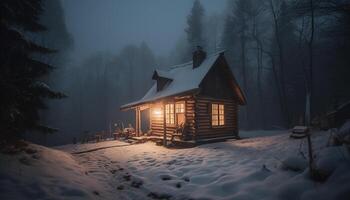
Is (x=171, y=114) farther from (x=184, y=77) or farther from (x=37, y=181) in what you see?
(x=37, y=181)

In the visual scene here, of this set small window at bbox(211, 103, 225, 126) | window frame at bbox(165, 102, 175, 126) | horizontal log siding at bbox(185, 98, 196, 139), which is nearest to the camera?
horizontal log siding at bbox(185, 98, 196, 139)

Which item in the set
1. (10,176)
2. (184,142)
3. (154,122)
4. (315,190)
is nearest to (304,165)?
(315,190)

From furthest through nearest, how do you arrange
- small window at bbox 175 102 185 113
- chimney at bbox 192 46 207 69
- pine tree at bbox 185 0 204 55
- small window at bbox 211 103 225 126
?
pine tree at bbox 185 0 204 55 → chimney at bbox 192 46 207 69 → small window at bbox 211 103 225 126 → small window at bbox 175 102 185 113

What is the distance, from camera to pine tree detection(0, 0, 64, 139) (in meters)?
6.76

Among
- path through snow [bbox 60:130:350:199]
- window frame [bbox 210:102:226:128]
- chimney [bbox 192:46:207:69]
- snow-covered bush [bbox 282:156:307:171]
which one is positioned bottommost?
path through snow [bbox 60:130:350:199]

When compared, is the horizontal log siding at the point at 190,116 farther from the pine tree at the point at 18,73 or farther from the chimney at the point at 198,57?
the pine tree at the point at 18,73

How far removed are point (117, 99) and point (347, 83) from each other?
39.7 metres

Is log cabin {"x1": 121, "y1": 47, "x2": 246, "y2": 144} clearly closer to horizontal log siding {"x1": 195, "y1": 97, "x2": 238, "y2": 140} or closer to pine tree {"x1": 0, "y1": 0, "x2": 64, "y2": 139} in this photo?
horizontal log siding {"x1": 195, "y1": 97, "x2": 238, "y2": 140}

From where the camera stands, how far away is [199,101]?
15.7 m

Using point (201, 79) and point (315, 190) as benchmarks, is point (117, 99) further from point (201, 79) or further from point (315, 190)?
point (315, 190)

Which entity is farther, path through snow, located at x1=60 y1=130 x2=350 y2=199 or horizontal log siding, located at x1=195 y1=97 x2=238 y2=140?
horizontal log siding, located at x1=195 y1=97 x2=238 y2=140

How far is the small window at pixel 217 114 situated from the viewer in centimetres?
1712

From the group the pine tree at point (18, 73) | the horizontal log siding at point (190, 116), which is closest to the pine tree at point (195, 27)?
the horizontal log siding at point (190, 116)

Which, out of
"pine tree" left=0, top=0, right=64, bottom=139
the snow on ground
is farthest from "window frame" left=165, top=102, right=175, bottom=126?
"pine tree" left=0, top=0, right=64, bottom=139
